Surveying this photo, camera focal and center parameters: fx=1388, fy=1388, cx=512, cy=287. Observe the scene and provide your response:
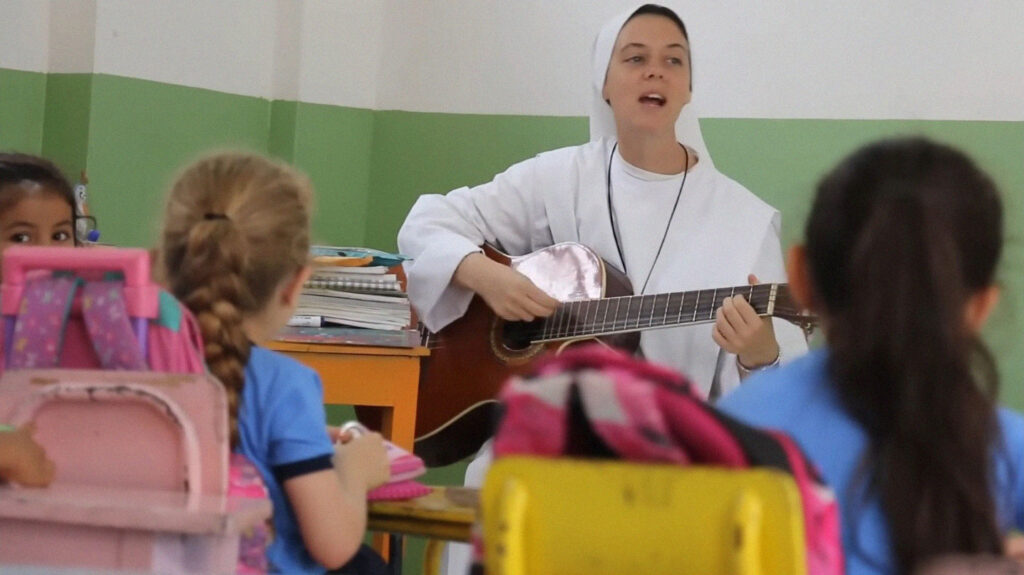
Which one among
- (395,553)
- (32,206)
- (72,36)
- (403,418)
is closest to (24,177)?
(32,206)

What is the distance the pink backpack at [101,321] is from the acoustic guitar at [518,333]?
1.46 meters

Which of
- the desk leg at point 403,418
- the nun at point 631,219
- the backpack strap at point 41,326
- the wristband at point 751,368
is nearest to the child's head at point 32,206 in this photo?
the desk leg at point 403,418

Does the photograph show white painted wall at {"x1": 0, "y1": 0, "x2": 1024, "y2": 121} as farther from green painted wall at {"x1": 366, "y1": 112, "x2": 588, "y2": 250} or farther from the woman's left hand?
the woman's left hand

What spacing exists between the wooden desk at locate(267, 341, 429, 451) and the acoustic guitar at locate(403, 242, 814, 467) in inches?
8.8

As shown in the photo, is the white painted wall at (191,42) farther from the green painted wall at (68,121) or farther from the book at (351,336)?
the book at (351,336)

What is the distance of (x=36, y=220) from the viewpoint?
8.46 feet

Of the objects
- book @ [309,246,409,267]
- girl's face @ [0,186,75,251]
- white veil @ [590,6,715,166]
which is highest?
white veil @ [590,6,715,166]

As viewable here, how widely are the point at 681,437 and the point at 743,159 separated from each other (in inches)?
104

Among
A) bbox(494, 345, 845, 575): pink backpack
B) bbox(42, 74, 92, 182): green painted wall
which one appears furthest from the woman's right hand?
bbox(494, 345, 845, 575): pink backpack

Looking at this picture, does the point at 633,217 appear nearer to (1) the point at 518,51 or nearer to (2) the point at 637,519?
(1) the point at 518,51

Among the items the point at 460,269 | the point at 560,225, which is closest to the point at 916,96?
the point at 560,225

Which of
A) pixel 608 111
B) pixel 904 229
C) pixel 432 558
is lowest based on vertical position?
pixel 432 558

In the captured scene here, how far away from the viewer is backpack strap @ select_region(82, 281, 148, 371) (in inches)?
62.6

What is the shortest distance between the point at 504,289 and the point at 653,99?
0.56 meters
